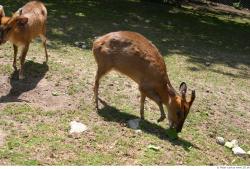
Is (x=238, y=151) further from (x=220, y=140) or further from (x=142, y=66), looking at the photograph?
(x=142, y=66)

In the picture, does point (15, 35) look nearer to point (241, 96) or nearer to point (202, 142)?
point (202, 142)

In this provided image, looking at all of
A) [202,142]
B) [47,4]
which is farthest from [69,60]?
[47,4]

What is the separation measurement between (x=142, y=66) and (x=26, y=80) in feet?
7.65

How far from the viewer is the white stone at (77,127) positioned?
7.35 meters

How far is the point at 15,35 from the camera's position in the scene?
9078mm

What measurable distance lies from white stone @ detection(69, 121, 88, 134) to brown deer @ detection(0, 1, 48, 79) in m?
2.06

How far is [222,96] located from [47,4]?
8.27 metres

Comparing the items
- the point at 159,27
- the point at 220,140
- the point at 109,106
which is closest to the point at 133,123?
the point at 109,106

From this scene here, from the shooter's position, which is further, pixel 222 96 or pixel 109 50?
pixel 222 96

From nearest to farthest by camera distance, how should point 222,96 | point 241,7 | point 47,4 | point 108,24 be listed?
point 222,96 → point 108,24 → point 47,4 → point 241,7

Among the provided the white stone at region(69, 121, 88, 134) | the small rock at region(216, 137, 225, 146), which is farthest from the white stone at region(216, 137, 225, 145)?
the white stone at region(69, 121, 88, 134)

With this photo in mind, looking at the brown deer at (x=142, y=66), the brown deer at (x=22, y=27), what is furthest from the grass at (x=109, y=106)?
the brown deer at (x=22, y=27)

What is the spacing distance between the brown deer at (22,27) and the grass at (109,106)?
0.54 metres

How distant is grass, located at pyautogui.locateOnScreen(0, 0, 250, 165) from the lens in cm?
686
